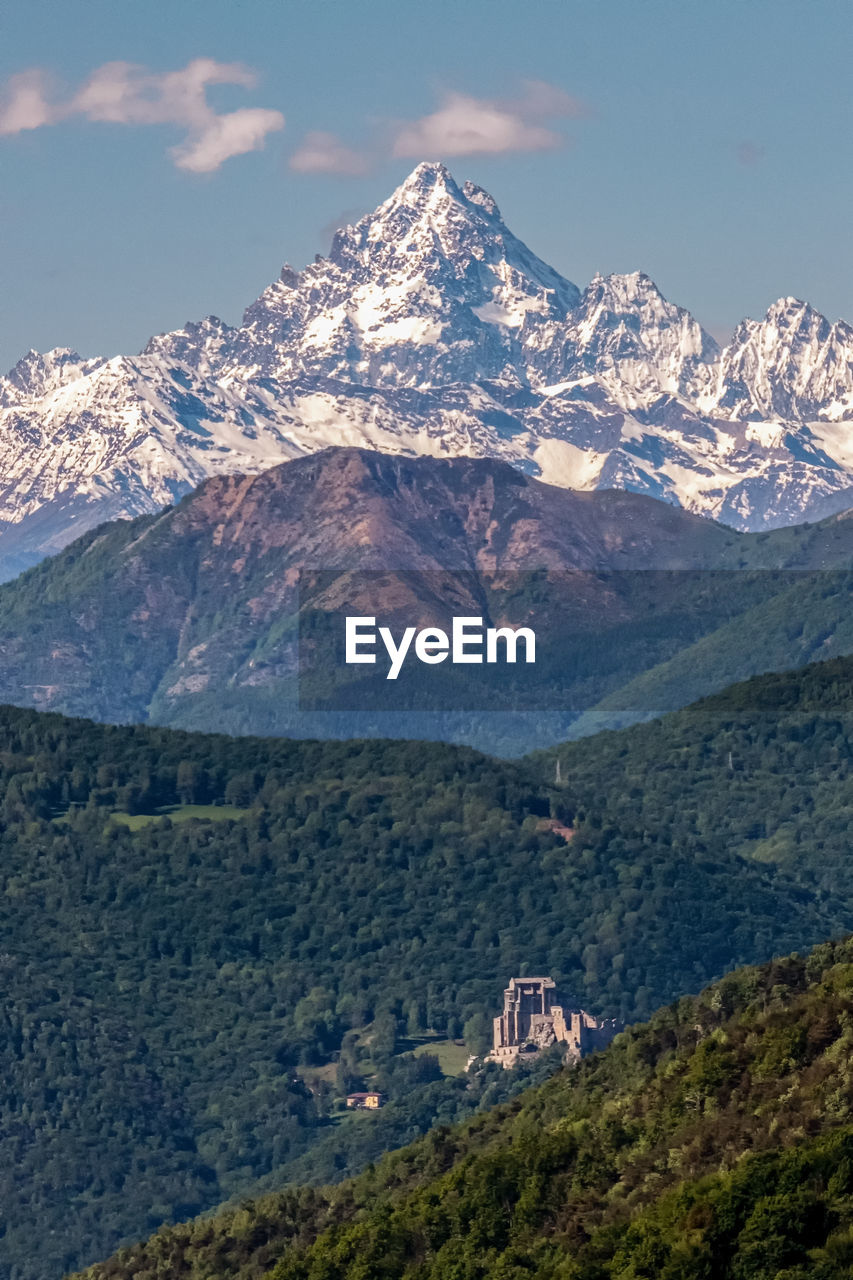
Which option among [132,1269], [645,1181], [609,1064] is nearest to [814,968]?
[609,1064]

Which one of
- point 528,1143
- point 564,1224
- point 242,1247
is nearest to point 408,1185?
point 242,1247

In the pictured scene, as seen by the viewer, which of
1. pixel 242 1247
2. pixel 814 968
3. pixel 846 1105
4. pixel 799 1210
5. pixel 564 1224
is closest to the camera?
pixel 799 1210

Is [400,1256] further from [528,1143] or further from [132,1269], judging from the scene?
[132,1269]

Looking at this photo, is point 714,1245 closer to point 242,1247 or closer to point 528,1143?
point 528,1143

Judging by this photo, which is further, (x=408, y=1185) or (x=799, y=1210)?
(x=408, y=1185)

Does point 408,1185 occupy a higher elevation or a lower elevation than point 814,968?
lower

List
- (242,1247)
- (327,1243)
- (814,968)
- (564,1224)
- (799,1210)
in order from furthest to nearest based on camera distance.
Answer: (242,1247) → (814,968) → (327,1243) → (564,1224) → (799,1210)
